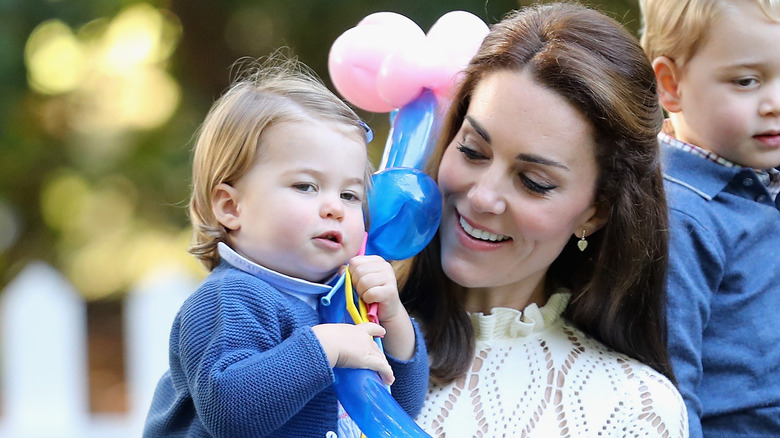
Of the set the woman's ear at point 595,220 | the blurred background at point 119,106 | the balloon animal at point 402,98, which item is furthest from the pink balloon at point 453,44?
the blurred background at point 119,106

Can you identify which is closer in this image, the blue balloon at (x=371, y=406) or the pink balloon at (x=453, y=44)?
the blue balloon at (x=371, y=406)

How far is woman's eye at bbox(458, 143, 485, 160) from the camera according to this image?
2.08 m

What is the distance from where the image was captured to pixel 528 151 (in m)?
2.02

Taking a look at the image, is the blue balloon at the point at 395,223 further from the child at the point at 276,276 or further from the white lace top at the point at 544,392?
the white lace top at the point at 544,392

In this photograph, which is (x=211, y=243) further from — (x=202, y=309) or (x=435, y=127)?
(x=435, y=127)

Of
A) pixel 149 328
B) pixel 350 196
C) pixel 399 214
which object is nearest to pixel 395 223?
pixel 399 214

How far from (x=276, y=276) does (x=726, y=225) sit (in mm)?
1066

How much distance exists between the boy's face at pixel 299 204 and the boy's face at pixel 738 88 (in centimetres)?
92

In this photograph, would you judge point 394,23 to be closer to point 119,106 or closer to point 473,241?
point 473,241

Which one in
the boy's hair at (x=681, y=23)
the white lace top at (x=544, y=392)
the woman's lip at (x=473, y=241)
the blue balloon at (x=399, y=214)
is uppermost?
the boy's hair at (x=681, y=23)

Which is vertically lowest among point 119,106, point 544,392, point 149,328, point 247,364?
point 149,328

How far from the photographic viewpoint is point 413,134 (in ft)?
7.11

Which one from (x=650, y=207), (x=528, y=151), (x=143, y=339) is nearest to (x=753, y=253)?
(x=650, y=207)

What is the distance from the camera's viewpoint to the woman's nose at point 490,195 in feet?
6.64
